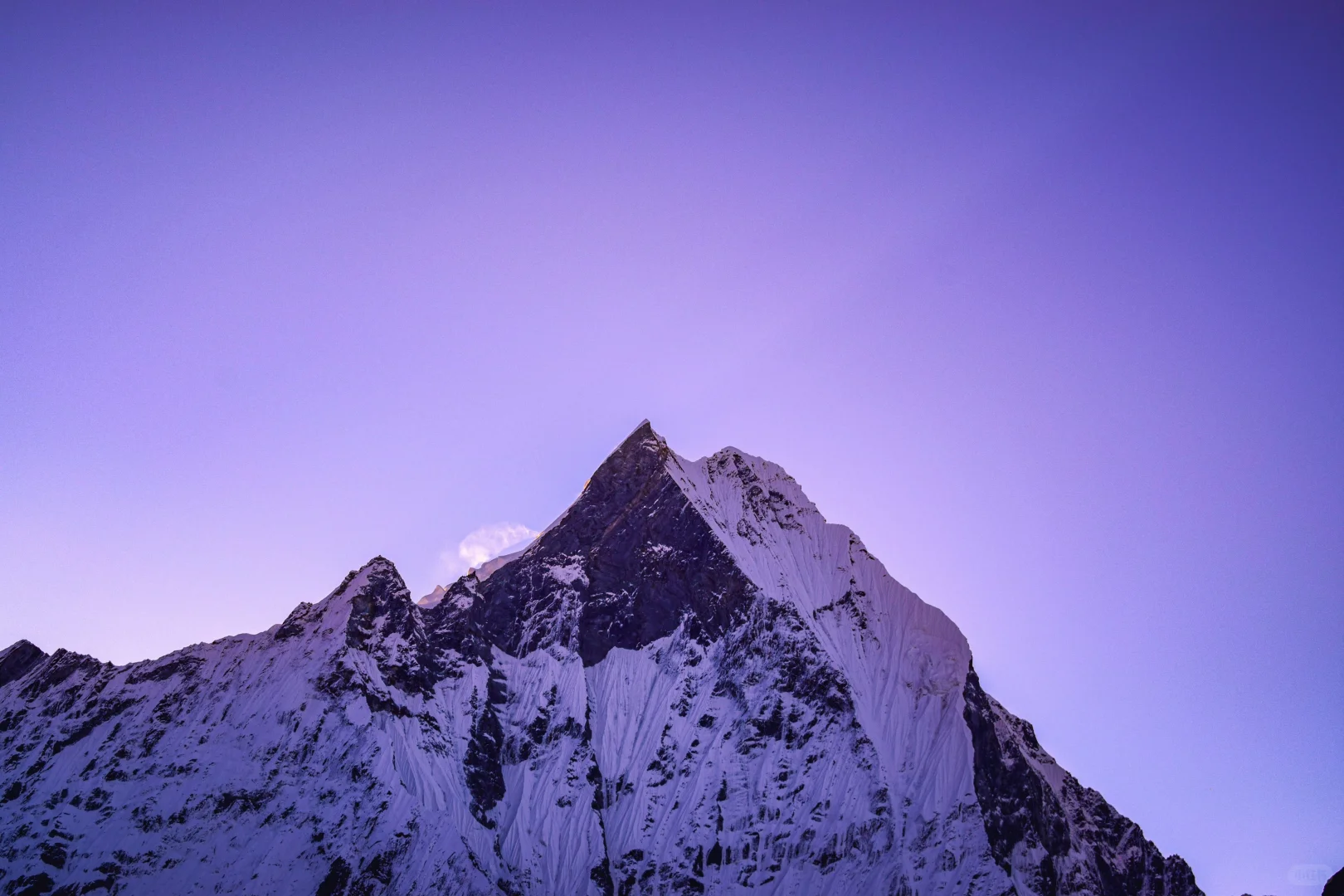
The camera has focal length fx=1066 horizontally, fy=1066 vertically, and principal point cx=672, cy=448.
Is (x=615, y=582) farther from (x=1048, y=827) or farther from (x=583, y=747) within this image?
(x=1048, y=827)

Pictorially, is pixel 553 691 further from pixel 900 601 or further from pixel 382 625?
pixel 900 601

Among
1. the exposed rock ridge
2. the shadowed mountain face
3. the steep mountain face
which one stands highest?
the shadowed mountain face

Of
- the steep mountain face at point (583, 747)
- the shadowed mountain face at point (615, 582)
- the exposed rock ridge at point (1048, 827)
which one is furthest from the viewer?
the shadowed mountain face at point (615, 582)

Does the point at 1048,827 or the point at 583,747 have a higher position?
the point at 583,747

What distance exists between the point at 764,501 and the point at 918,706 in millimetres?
44413

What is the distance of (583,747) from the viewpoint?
14200cm

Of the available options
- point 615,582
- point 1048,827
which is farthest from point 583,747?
point 1048,827

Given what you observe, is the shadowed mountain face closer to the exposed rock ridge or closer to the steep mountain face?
the steep mountain face

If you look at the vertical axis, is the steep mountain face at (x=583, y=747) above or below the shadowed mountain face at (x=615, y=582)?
below

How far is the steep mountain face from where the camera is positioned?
124 m

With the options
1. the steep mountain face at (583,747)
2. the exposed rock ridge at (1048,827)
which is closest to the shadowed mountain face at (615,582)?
the steep mountain face at (583,747)

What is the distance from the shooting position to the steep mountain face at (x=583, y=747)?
4867 inches

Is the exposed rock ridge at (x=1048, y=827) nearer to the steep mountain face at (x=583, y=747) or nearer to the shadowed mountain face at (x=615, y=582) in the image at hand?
the steep mountain face at (x=583, y=747)

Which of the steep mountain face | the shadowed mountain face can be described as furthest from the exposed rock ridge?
the shadowed mountain face
